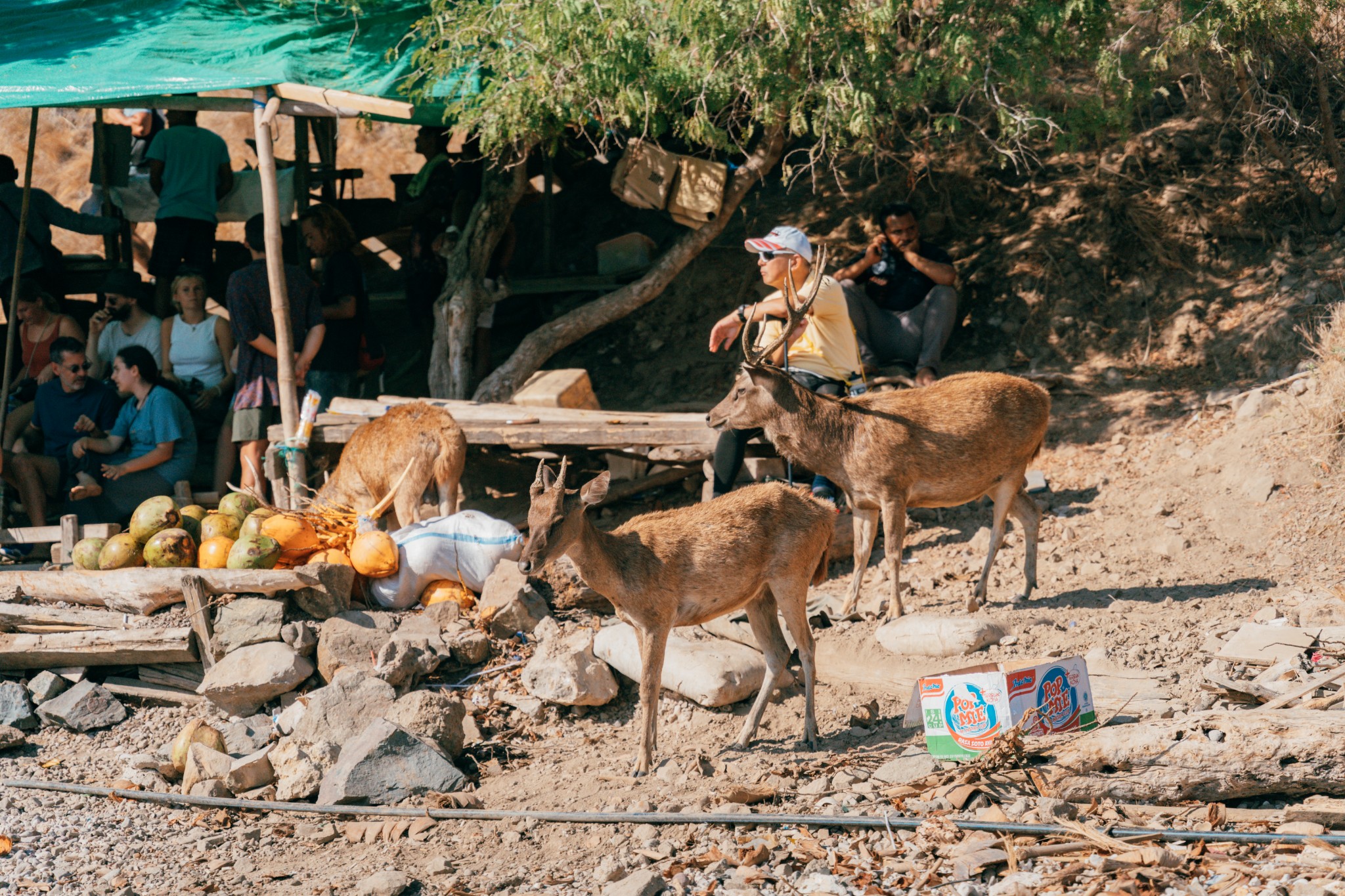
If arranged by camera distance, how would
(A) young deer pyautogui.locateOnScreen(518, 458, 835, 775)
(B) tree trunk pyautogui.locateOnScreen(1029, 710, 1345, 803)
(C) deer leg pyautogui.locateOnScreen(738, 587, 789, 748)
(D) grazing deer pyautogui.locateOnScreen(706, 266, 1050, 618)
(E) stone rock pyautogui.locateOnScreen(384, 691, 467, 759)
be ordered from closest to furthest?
1. (B) tree trunk pyautogui.locateOnScreen(1029, 710, 1345, 803)
2. (A) young deer pyautogui.locateOnScreen(518, 458, 835, 775)
3. (C) deer leg pyautogui.locateOnScreen(738, 587, 789, 748)
4. (E) stone rock pyautogui.locateOnScreen(384, 691, 467, 759)
5. (D) grazing deer pyautogui.locateOnScreen(706, 266, 1050, 618)

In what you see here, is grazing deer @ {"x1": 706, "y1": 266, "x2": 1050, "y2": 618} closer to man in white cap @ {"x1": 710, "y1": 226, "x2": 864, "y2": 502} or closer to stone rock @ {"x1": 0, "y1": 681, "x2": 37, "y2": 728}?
man in white cap @ {"x1": 710, "y1": 226, "x2": 864, "y2": 502}

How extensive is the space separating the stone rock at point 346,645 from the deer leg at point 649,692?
2.36m

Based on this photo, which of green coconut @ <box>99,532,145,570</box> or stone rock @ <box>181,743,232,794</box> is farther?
green coconut @ <box>99,532,145,570</box>

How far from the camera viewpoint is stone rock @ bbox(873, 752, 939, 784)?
6176 millimetres

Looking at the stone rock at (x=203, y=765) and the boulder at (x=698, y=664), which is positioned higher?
the boulder at (x=698, y=664)

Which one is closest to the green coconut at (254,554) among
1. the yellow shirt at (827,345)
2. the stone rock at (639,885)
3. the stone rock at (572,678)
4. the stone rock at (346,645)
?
the stone rock at (346,645)

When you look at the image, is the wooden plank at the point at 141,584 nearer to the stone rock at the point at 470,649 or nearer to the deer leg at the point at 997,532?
the stone rock at the point at 470,649

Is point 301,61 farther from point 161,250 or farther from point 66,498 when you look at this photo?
point 66,498

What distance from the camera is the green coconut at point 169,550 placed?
9.20 meters

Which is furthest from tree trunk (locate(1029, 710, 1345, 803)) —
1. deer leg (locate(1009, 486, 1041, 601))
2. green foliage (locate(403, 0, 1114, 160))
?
green foliage (locate(403, 0, 1114, 160))

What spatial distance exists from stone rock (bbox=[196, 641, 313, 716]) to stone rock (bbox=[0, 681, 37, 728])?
120 cm

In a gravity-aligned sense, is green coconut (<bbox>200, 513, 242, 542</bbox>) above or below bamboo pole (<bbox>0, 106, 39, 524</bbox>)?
below

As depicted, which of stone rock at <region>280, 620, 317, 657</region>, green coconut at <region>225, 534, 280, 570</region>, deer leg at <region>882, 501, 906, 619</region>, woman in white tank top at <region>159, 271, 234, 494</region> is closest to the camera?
deer leg at <region>882, 501, 906, 619</region>

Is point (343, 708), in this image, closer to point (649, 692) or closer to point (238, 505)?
point (649, 692)
